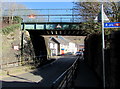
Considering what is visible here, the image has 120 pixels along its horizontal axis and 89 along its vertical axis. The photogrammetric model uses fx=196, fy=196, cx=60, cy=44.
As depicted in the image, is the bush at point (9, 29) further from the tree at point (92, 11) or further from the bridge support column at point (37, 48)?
the tree at point (92, 11)

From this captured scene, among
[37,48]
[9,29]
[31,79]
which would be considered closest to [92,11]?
[31,79]

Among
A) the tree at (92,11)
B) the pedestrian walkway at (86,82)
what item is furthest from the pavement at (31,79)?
the tree at (92,11)

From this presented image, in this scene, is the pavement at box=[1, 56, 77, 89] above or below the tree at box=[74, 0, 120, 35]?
below

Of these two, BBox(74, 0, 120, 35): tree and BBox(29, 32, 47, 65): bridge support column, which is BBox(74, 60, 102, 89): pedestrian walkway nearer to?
BBox(74, 0, 120, 35): tree

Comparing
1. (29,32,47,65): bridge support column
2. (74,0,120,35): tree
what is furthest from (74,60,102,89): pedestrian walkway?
(29,32,47,65): bridge support column

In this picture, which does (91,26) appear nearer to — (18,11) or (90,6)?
(90,6)

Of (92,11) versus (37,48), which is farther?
(37,48)

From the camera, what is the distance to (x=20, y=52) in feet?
93.5

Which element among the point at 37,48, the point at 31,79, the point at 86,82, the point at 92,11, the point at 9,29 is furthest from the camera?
the point at 37,48

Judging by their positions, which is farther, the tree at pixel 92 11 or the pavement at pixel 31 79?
the tree at pixel 92 11

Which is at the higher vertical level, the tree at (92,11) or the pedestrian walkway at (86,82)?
the tree at (92,11)

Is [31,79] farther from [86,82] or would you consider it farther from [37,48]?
[37,48]

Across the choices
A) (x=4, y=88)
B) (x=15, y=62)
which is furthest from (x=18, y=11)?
(x=4, y=88)

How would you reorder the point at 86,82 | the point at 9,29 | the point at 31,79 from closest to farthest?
1. the point at 86,82
2. the point at 31,79
3. the point at 9,29
